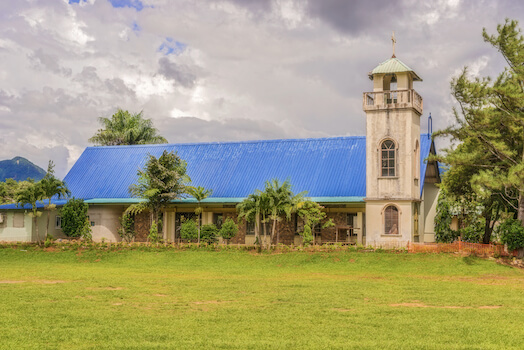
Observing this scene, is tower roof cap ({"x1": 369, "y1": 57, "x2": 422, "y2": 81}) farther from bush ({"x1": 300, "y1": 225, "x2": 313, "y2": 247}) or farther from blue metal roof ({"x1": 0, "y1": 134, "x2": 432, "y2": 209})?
bush ({"x1": 300, "y1": 225, "x2": 313, "y2": 247})

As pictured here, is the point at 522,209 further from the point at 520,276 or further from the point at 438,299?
the point at 438,299

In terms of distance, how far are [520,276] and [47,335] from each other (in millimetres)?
21752

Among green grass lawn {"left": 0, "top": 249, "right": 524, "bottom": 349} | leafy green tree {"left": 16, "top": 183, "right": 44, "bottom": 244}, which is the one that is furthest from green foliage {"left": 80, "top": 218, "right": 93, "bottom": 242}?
green grass lawn {"left": 0, "top": 249, "right": 524, "bottom": 349}

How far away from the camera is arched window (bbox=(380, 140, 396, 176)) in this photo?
37156mm

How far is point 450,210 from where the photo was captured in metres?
44.2

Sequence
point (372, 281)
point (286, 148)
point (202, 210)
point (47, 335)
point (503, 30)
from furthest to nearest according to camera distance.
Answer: point (286, 148), point (202, 210), point (503, 30), point (372, 281), point (47, 335)

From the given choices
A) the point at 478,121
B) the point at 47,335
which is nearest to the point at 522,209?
the point at 478,121

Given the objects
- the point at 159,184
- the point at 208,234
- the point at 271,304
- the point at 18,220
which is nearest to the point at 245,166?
the point at 208,234

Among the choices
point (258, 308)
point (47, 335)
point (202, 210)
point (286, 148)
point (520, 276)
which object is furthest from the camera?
point (286, 148)

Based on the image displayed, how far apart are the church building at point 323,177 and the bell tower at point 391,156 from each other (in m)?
0.06

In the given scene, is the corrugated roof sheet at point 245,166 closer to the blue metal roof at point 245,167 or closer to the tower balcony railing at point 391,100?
the blue metal roof at point 245,167

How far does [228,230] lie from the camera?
125ft

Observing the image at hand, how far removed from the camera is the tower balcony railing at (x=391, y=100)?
3659cm

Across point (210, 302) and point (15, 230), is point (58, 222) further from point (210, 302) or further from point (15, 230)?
point (210, 302)
